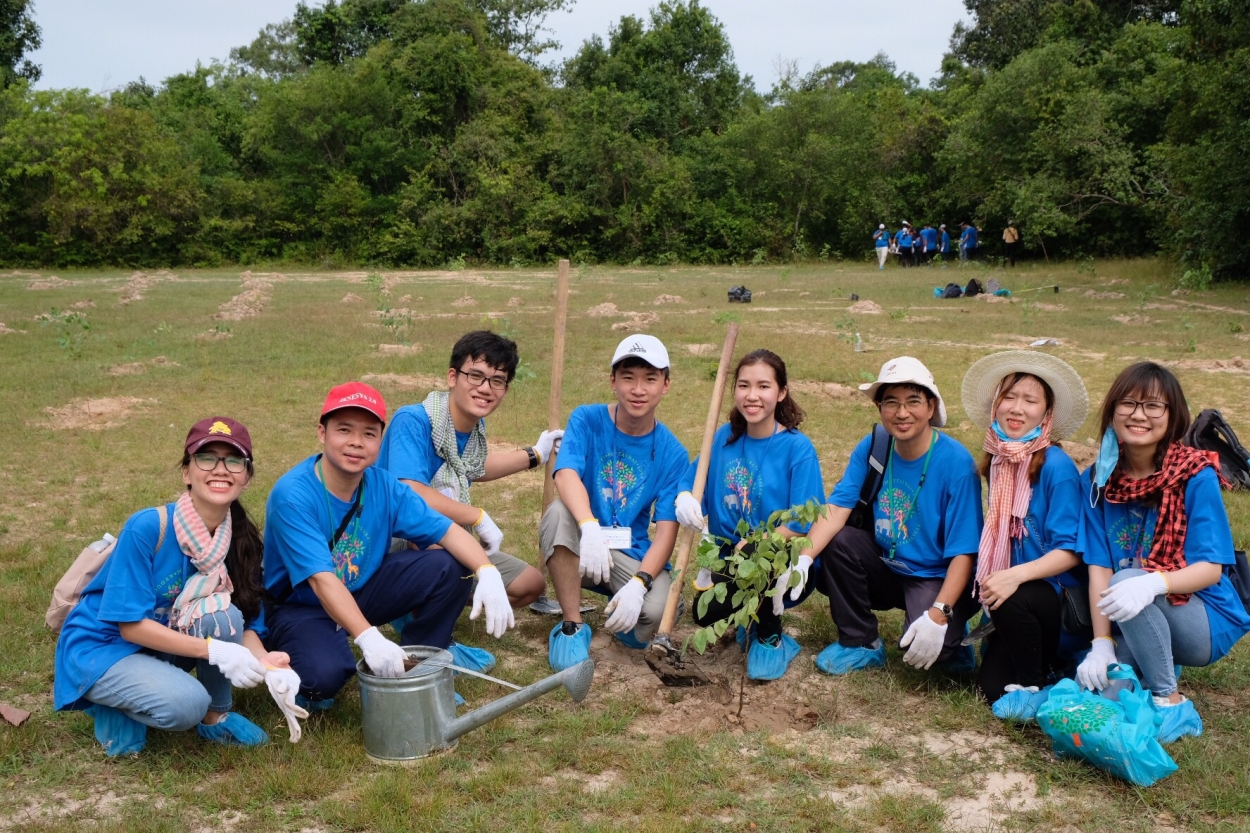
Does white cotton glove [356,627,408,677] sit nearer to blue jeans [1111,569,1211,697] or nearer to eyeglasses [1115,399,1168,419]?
blue jeans [1111,569,1211,697]

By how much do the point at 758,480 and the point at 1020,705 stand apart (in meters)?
Result: 1.25

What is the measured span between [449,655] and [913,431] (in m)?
1.87

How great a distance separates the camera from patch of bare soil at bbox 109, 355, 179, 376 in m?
10.1

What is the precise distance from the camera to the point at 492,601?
3.62m

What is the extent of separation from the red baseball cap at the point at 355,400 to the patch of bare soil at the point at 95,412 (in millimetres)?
5518

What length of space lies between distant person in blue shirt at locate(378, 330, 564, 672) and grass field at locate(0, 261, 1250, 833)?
0.35 meters

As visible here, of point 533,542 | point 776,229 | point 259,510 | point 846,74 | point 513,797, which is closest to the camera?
point 513,797

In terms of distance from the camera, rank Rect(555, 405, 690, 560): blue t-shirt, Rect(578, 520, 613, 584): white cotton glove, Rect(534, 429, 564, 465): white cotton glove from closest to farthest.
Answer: Rect(578, 520, 613, 584): white cotton glove
Rect(555, 405, 690, 560): blue t-shirt
Rect(534, 429, 564, 465): white cotton glove

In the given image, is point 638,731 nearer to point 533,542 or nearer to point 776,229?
point 533,542

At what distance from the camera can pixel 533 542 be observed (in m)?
5.61

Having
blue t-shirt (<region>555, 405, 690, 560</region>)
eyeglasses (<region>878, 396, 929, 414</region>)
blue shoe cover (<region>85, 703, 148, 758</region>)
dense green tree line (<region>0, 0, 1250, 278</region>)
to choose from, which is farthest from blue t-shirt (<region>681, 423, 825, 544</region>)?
dense green tree line (<region>0, 0, 1250, 278</region>)

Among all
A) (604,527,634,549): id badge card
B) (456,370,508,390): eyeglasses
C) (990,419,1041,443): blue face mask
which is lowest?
(604,527,634,549): id badge card

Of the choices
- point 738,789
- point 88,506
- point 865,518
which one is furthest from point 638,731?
point 88,506

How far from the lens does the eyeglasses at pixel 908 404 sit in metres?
3.71
